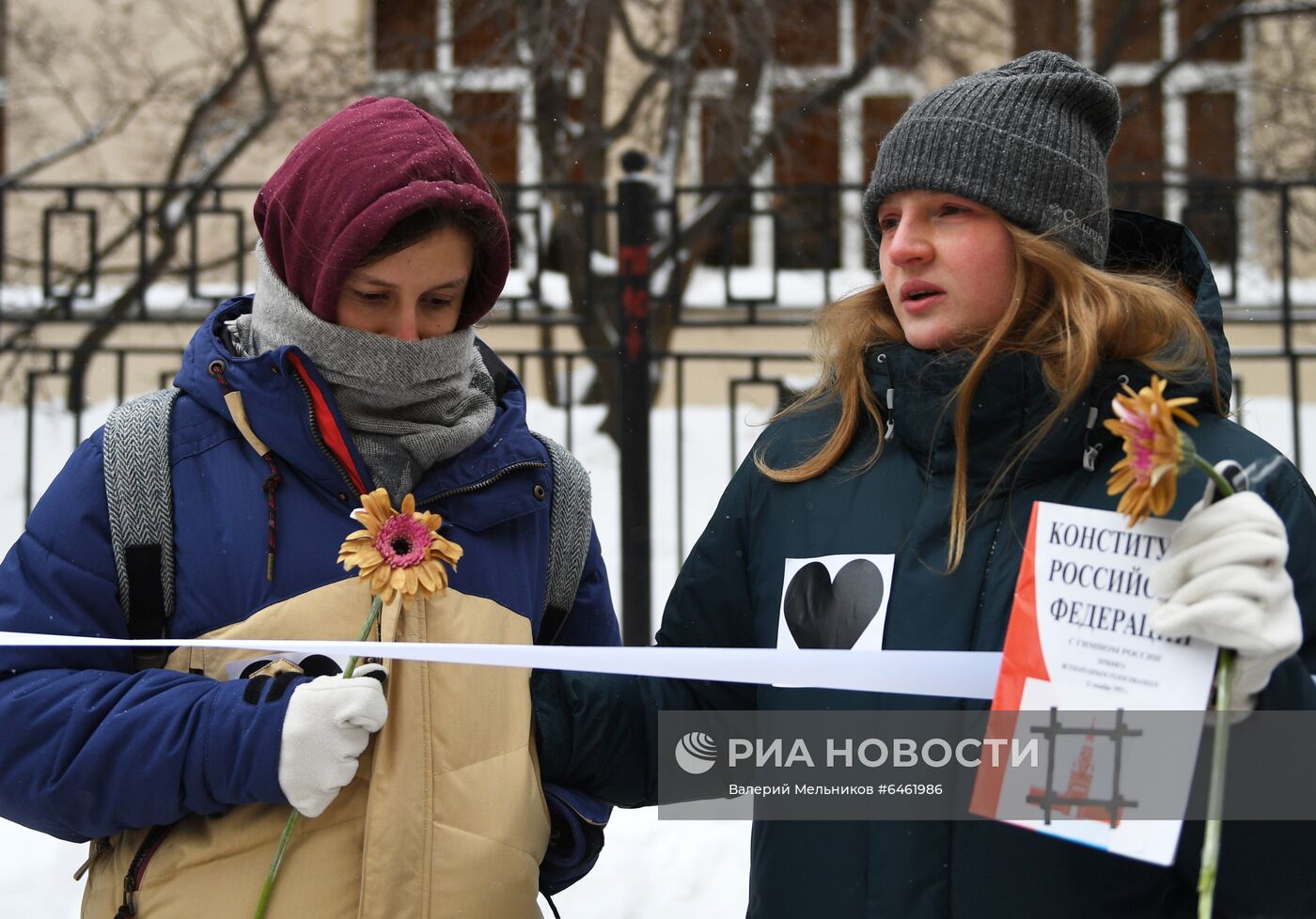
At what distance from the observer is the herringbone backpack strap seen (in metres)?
2.19

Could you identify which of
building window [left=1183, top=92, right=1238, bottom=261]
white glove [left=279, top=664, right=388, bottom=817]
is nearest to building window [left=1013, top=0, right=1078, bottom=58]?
building window [left=1183, top=92, right=1238, bottom=261]

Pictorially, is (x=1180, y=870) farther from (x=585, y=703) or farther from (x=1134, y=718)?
(x=585, y=703)

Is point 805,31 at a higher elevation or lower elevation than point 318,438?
higher

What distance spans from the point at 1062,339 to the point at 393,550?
926mm

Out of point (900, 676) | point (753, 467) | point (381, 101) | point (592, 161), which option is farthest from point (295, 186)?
point (592, 161)

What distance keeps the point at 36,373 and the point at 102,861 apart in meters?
5.03

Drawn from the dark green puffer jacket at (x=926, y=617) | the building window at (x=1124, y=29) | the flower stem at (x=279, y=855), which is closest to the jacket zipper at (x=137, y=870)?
the flower stem at (x=279, y=855)

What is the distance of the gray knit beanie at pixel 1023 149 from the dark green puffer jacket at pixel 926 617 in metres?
0.18

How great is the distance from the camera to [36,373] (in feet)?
20.9

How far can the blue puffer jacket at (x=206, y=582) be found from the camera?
176 cm

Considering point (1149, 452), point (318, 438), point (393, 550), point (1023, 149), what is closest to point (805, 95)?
point (1023, 149)

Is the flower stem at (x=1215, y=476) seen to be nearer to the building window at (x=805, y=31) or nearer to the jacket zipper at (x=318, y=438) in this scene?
the jacket zipper at (x=318, y=438)

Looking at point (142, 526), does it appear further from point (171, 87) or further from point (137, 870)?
point (171, 87)

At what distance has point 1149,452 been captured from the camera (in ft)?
5.08
